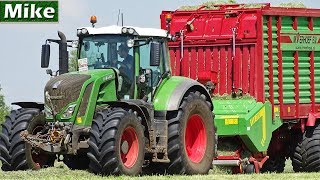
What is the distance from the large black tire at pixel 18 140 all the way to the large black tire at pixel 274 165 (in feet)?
22.6

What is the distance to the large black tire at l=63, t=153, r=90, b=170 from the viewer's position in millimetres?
15887

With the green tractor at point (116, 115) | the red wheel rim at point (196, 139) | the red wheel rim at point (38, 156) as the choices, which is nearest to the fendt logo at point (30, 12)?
the green tractor at point (116, 115)

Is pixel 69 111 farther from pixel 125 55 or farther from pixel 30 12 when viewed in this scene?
pixel 30 12

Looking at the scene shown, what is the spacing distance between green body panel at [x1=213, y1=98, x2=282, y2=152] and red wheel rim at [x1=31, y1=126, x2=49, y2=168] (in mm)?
3757

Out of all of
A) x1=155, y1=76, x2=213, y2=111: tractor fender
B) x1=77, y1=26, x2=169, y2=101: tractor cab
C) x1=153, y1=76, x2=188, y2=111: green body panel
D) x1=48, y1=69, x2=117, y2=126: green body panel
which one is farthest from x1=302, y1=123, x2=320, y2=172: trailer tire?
x1=48, y1=69, x2=117, y2=126: green body panel

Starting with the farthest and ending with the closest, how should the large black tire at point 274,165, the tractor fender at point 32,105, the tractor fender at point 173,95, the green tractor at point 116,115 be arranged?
the large black tire at point 274,165 → the tractor fender at point 173,95 → the tractor fender at point 32,105 → the green tractor at point 116,115

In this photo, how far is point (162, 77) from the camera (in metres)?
15.7

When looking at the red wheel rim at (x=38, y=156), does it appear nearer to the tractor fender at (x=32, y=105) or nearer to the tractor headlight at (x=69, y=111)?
the tractor fender at (x=32, y=105)

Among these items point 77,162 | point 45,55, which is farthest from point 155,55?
point 77,162

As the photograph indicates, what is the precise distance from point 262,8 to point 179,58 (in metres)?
1.95

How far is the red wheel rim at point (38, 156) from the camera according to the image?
1476 cm

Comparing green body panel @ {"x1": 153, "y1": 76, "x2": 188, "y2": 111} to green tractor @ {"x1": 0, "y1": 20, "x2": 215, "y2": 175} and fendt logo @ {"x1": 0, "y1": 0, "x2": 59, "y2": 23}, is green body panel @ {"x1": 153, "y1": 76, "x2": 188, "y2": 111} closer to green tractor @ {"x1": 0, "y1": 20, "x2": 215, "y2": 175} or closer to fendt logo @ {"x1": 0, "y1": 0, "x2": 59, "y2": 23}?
green tractor @ {"x1": 0, "y1": 20, "x2": 215, "y2": 175}

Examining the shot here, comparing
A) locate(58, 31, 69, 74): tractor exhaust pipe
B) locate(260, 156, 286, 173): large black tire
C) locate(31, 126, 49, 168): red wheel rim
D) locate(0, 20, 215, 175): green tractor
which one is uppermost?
locate(58, 31, 69, 74): tractor exhaust pipe

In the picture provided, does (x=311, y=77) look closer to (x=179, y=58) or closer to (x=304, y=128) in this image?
(x=304, y=128)
